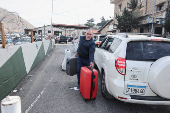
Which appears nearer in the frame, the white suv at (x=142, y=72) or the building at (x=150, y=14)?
the white suv at (x=142, y=72)

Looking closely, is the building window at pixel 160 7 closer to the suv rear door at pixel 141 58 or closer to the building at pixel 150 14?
the building at pixel 150 14

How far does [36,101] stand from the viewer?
3.50 m

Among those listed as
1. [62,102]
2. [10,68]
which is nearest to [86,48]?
[62,102]

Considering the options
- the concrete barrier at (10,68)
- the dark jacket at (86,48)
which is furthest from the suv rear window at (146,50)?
the concrete barrier at (10,68)

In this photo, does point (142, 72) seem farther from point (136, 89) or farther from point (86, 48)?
point (86, 48)

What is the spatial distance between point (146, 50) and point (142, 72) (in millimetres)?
491

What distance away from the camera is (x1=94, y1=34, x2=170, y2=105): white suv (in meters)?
2.44

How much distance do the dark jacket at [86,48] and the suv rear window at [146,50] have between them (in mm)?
1212

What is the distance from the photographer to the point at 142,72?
8.59ft

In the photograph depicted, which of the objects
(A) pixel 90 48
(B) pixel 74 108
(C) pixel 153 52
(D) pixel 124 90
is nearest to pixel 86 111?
(B) pixel 74 108

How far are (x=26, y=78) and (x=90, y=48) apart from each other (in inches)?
118

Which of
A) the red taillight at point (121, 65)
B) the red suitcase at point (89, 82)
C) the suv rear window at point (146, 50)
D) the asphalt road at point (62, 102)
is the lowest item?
the asphalt road at point (62, 102)

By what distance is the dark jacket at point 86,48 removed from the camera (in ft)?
12.6

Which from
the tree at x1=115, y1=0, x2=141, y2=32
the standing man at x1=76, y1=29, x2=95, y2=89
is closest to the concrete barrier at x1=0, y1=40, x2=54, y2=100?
the standing man at x1=76, y1=29, x2=95, y2=89
